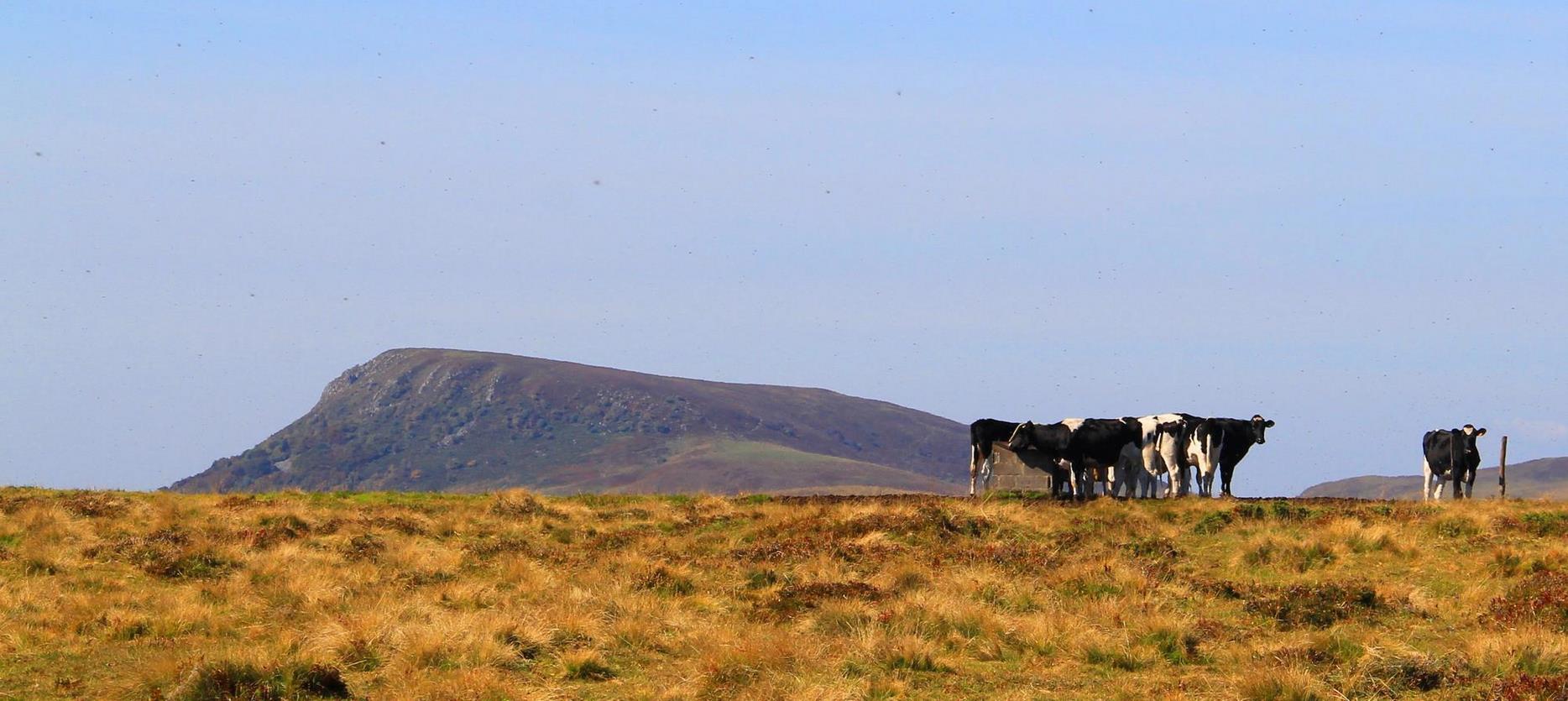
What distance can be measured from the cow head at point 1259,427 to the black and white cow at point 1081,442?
3427 mm

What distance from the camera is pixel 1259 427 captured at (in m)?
39.3

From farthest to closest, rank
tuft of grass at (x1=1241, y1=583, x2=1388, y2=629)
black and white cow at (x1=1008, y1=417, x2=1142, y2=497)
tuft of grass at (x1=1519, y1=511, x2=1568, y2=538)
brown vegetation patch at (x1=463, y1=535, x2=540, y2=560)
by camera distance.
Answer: black and white cow at (x1=1008, y1=417, x2=1142, y2=497) → tuft of grass at (x1=1519, y1=511, x2=1568, y2=538) → brown vegetation patch at (x1=463, y1=535, x2=540, y2=560) → tuft of grass at (x1=1241, y1=583, x2=1388, y2=629)

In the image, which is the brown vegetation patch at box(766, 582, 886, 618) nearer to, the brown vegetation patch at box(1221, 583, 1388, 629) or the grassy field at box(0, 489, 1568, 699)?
the grassy field at box(0, 489, 1568, 699)

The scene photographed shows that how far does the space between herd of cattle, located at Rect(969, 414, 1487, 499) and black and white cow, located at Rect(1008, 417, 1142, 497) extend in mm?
19

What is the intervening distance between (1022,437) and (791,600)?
56.5 feet

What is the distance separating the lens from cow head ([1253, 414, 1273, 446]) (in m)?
39.1

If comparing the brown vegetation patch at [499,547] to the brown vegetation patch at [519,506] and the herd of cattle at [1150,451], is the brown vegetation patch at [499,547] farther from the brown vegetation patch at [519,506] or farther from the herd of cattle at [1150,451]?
the herd of cattle at [1150,451]

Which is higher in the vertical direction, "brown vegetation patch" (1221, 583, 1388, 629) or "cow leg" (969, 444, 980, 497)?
"cow leg" (969, 444, 980, 497)

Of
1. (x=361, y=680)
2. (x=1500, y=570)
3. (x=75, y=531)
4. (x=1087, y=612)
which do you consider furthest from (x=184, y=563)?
(x=1500, y=570)

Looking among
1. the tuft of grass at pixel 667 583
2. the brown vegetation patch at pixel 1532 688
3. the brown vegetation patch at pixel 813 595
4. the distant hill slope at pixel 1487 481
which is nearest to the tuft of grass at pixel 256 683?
the brown vegetation patch at pixel 813 595

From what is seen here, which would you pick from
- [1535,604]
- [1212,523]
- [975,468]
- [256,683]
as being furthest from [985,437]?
[256,683]

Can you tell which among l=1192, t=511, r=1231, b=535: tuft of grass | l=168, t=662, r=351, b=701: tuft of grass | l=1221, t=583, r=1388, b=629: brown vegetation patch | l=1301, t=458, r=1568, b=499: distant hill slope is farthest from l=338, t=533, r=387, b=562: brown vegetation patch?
l=1301, t=458, r=1568, b=499: distant hill slope

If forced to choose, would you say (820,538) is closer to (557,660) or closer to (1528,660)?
(557,660)

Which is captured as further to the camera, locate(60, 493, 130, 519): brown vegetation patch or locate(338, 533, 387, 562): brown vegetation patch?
locate(60, 493, 130, 519): brown vegetation patch
